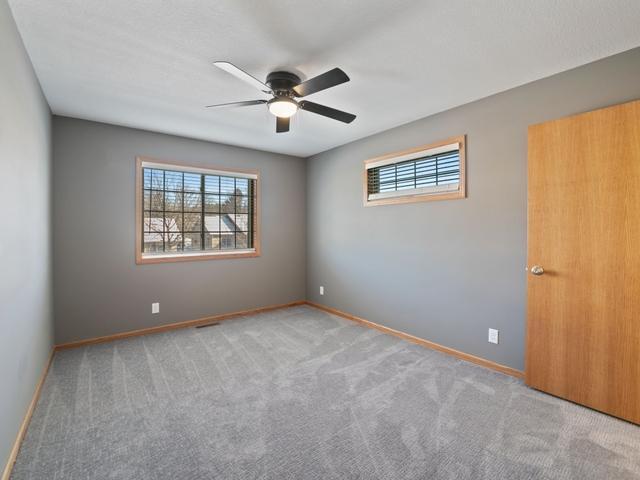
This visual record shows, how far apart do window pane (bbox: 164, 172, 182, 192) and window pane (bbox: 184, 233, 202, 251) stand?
0.61 m

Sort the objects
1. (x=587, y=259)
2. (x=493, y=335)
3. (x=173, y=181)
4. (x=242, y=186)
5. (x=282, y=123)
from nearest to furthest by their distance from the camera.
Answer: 1. (x=587, y=259)
2. (x=282, y=123)
3. (x=493, y=335)
4. (x=173, y=181)
5. (x=242, y=186)

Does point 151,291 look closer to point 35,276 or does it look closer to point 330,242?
point 35,276

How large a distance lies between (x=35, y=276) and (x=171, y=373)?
1274mm

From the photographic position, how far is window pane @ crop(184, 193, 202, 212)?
405 centimetres

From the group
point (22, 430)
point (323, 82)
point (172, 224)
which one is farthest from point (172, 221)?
point (323, 82)

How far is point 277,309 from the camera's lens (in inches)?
186

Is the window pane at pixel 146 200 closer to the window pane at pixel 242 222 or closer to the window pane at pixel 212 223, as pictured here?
the window pane at pixel 212 223

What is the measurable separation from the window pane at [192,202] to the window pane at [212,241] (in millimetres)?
386

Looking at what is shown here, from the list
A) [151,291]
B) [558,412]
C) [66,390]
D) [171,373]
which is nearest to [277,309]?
[151,291]

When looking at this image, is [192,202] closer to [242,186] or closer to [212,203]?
[212,203]

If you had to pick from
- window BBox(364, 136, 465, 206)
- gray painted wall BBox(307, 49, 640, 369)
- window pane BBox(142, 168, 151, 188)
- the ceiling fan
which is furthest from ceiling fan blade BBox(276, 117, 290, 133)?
window pane BBox(142, 168, 151, 188)

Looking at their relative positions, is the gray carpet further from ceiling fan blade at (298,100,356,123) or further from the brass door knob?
ceiling fan blade at (298,100,356,123)

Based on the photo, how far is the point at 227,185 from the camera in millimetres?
4383

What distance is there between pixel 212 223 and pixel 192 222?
0.27 metres
